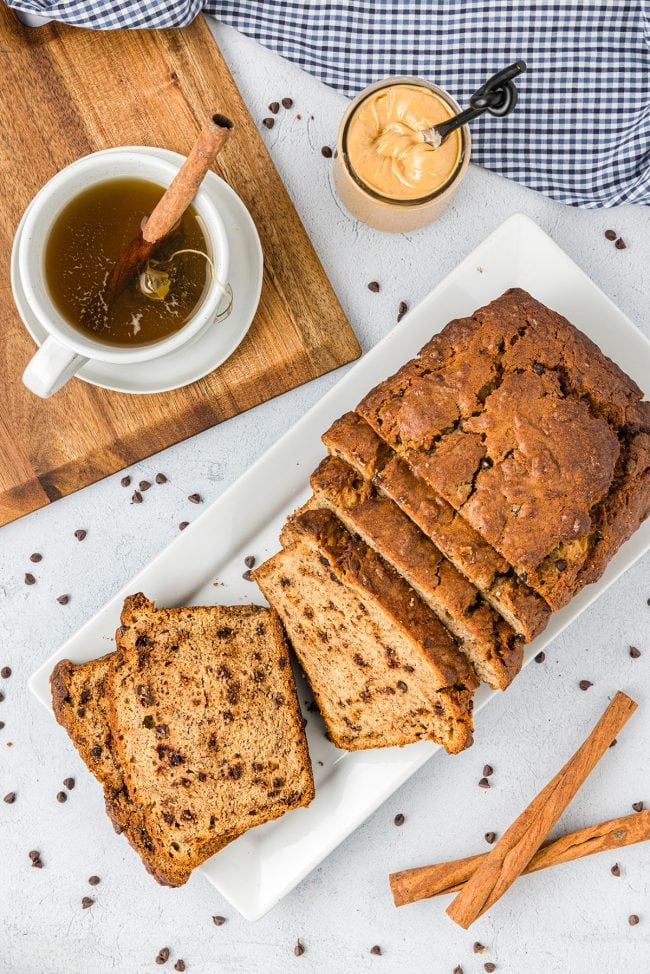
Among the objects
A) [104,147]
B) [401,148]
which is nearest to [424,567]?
[401,148]

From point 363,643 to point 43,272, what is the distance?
63.4 inches

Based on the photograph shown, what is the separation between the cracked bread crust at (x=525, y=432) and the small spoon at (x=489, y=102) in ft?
1.95

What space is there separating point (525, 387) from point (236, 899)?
210cm

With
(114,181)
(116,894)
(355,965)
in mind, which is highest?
(114,181)

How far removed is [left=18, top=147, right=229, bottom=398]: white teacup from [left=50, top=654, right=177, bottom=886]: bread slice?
1.03 metres

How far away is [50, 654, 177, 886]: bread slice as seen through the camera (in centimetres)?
284

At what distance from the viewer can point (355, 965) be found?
3.24m

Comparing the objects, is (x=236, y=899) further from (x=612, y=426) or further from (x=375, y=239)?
(x=375, y=239)

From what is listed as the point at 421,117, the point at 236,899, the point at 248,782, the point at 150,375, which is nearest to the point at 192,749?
the point at 248,782

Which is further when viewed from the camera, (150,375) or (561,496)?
(150,375)

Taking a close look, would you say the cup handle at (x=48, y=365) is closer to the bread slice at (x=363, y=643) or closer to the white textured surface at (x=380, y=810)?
the white textured surface at (x=380, y=810)

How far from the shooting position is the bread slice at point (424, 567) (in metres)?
2.46

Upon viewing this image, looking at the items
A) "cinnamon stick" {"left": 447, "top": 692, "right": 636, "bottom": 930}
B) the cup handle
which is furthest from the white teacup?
"cinnamon stick" {"left": 447, "top": 692, "right": 636, "bottom": 930}

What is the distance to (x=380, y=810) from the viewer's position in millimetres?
3225
